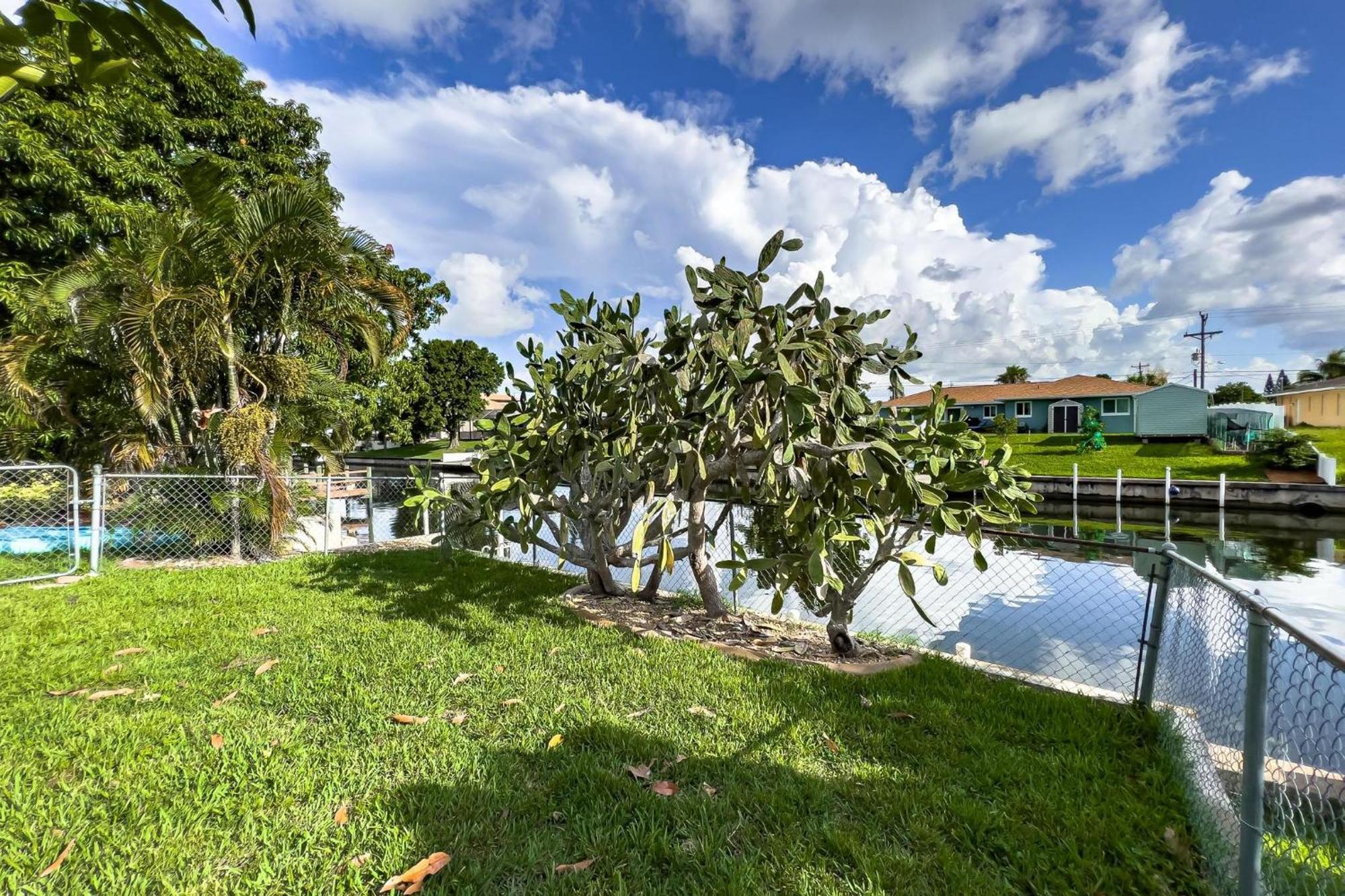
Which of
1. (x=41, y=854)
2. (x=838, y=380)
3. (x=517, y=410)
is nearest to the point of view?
(x=41, y=854)

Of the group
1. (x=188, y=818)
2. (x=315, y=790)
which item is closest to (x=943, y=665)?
(x=315, y=790)

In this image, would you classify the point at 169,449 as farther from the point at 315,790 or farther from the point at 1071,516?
the point at 1071,516

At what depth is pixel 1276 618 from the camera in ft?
5.00

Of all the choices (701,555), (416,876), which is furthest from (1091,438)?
(416,876)

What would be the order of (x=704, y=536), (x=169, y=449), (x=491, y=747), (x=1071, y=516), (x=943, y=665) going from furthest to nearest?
(x=1071, y=516)
(x=169, y=449)
(x=704, y=536)
(x=943, y=665)
(x=491, y=747)

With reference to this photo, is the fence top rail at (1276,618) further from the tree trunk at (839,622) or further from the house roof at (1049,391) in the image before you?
the house roof at (1049,391)

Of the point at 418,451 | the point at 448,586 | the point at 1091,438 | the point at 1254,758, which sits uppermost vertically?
the point at 1091,438

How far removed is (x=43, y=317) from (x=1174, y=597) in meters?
11.0

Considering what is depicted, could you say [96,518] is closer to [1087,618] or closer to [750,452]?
[750,452]

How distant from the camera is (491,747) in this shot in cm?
248

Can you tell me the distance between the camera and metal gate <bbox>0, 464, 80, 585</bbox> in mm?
5855

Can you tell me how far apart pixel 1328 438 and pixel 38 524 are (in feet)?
128

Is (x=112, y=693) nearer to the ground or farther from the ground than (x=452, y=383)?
nearer to the ground

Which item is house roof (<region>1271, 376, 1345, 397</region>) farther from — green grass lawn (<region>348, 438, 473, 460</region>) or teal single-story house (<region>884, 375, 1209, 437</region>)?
green grass lawn (<region>348, 438, 473, 460</region>)
